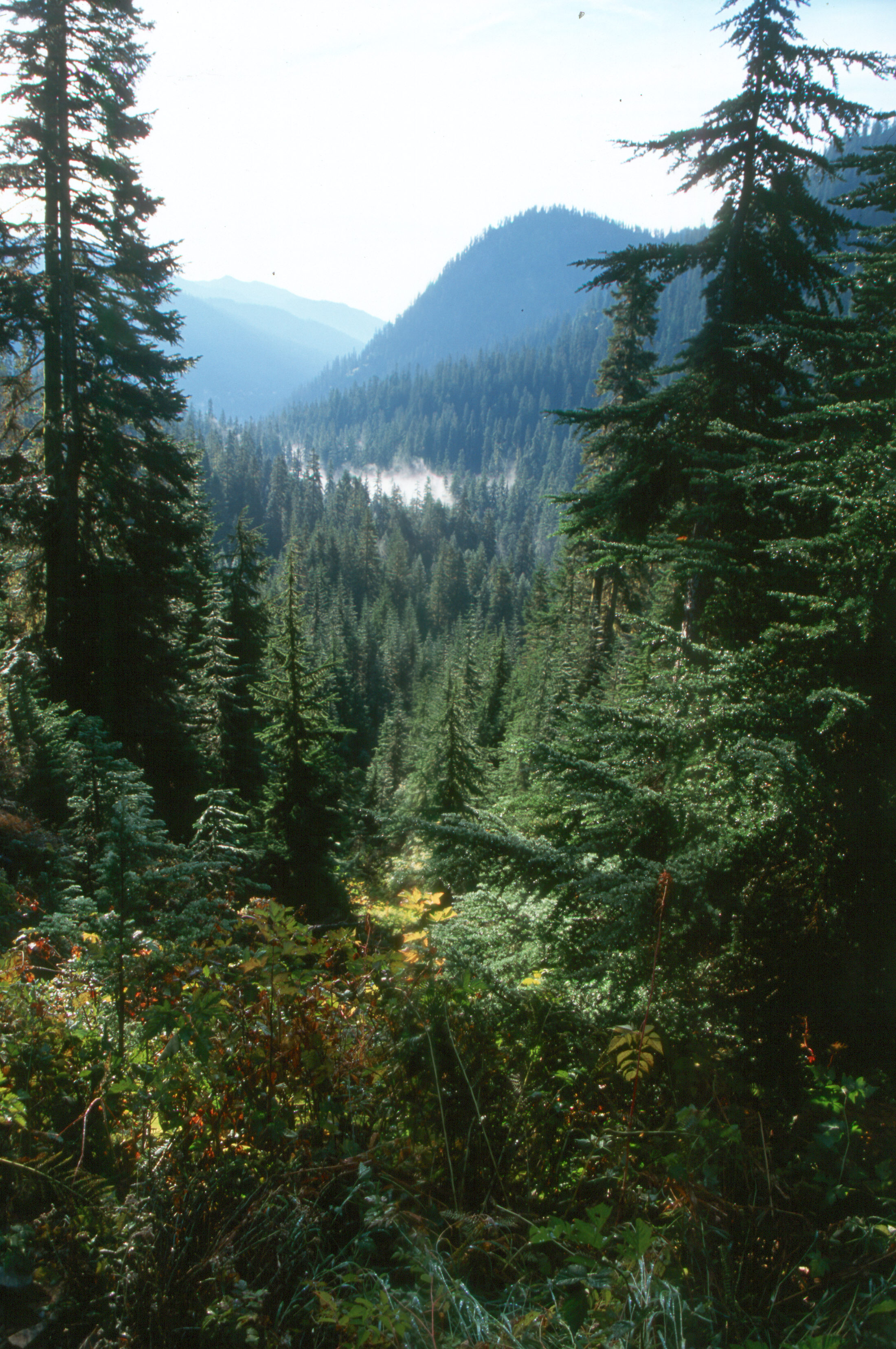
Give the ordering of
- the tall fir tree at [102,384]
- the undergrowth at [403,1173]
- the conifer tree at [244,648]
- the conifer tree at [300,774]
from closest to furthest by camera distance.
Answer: the undergrowth at [403,1173], the tall fir tree at [102,384], the conifer tree at [300,774], the conifer tree at [244,648]

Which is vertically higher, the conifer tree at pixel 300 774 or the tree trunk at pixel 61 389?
the tree trunk at pixel 61 389

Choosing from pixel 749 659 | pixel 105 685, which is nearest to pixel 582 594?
pixel 105 685

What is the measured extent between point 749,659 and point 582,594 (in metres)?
27.2

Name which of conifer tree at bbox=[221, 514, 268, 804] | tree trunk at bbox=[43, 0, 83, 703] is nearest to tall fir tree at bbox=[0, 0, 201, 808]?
tree trunk at bbox=[43, 0, 83, 703]

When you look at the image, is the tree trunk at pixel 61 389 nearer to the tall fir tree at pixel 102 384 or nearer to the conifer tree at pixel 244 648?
the tall fir tree at pixel 102 384

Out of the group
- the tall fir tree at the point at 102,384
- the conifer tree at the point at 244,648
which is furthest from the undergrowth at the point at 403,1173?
the conifer tree at the point at 244,648

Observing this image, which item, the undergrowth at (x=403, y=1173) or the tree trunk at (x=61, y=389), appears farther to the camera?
the tree trunk at (x=61, y=389)

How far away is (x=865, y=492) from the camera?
4355 mm

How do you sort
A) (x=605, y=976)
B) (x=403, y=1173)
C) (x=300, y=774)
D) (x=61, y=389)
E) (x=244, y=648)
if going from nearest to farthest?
(x=403, y=1173), (x=605, y=976), (x=61, y=389), (x=300, y=774), (x=244, y=648)

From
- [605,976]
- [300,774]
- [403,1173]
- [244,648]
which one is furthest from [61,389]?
[403,1173]

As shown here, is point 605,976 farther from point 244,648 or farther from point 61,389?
point 244,648

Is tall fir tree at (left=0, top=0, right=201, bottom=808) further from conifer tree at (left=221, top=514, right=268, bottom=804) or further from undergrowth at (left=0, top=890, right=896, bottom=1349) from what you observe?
undergrowth at (left=0, top=890, right=896, bottom=1349)

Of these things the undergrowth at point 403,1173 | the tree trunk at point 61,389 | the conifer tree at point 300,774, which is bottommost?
the conifer tree at point 300,774

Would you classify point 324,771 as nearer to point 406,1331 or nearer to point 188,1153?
point 188,1153
